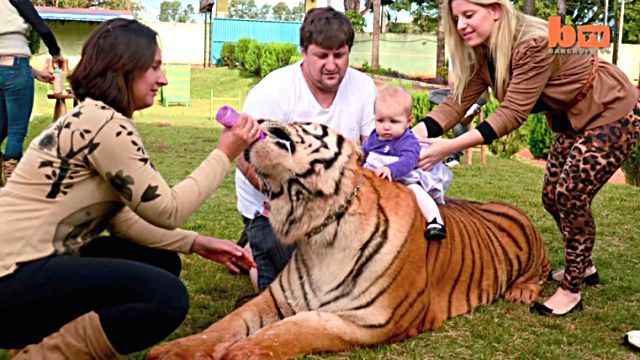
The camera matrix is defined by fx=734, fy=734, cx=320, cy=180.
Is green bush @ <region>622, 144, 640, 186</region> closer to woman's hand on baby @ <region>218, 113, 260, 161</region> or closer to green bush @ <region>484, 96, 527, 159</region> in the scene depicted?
Answer: green bush @ <region>484, 96, 527, 159</region>

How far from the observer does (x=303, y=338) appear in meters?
3.10

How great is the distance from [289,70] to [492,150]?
1039 cm

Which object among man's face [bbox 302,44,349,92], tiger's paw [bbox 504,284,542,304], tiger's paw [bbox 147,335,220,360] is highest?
man's face [bbox 302,44,349,92]

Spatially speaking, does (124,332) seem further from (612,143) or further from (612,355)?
(612,143)

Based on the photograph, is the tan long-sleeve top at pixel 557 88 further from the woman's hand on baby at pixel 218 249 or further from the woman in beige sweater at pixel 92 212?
the woman in beige sweater at pixel 92 212

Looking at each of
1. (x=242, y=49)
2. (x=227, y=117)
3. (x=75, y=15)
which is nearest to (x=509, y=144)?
(x=227, y=117)

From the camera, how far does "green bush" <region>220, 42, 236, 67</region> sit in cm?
3245

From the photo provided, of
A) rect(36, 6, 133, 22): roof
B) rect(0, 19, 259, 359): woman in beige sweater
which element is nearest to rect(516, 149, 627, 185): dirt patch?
rect(0, 19, 259, 359): woman in beige sweater

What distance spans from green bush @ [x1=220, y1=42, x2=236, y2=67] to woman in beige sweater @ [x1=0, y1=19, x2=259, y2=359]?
2988 centimetres

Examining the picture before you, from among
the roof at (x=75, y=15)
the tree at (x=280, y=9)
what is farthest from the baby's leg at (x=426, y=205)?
the tree at (x=280, y=9)

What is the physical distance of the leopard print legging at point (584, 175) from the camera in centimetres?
386

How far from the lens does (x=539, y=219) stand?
22.3 ft

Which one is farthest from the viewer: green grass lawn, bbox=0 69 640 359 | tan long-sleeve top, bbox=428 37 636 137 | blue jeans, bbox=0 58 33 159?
blue jeans, bbox=0 58 33 159

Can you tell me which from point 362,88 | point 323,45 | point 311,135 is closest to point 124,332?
point 311,135
